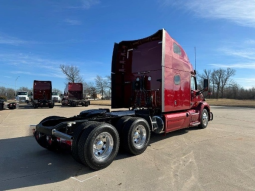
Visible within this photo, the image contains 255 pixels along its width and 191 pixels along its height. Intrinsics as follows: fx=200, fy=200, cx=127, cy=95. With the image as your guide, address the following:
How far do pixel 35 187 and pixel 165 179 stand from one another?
7.76 feet

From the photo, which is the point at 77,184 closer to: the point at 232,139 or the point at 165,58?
the point at 165,58

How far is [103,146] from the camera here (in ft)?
14.9

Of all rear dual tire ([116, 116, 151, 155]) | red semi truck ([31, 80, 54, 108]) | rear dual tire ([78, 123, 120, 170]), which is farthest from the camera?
red semi truck ([31, 80, 54, 108])

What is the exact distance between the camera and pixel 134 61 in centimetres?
796

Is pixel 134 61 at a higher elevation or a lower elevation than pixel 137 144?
higher

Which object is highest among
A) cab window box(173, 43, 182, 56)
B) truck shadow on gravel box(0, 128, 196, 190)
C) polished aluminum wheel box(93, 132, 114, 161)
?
cab window box(173, 43, 182, 56)

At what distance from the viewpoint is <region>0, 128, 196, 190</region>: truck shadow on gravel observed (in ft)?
12.5

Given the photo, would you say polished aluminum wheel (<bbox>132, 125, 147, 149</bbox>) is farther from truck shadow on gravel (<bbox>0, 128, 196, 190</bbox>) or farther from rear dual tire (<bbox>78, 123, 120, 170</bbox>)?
rear dual tire (<bbox>78, 123, 120, 170</bbox>)

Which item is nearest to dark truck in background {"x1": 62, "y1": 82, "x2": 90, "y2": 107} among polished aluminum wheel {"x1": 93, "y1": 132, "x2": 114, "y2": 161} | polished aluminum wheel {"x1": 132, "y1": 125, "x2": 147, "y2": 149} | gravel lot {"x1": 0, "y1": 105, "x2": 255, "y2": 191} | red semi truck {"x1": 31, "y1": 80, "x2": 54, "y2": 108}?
red semi truck {"x1": 31, "y1": 80, "x2": 54, "y2": 108}

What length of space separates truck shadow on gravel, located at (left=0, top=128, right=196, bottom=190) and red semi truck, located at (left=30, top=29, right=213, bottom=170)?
0.34 meters

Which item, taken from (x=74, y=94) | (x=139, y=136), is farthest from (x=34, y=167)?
(x=74, y=94)

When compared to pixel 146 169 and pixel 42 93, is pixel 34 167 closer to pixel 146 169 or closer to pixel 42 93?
pixel 146 169

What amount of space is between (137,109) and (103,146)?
2.95m

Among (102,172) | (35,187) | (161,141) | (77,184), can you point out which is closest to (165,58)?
(161,141)
